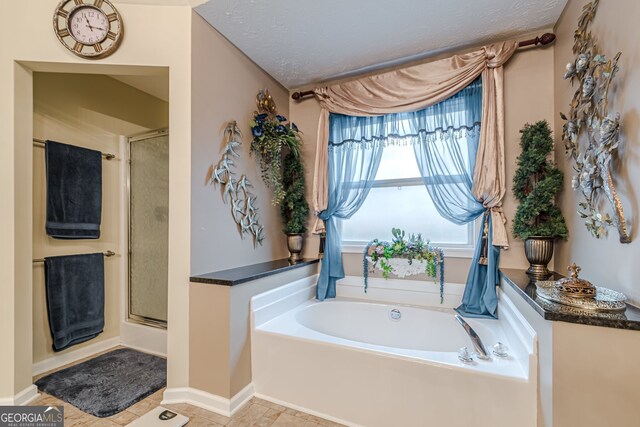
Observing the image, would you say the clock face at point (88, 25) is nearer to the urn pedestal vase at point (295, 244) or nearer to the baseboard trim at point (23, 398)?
the urn pedestal vase at point (295, 244)

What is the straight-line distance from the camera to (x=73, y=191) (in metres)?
2.25

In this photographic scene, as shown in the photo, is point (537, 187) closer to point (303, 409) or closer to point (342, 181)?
point (342, 181)

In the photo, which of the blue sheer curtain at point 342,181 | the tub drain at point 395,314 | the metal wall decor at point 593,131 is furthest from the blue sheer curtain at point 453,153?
the tub drain at point 395,314

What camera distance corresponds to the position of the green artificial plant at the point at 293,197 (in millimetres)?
2639

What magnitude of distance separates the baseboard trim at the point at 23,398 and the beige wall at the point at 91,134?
393 mm

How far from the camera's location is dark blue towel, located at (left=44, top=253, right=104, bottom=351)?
213 cm

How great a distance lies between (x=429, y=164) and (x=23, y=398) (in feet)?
10.3

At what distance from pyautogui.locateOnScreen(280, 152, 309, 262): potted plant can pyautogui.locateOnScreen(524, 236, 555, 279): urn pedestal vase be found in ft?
5.75

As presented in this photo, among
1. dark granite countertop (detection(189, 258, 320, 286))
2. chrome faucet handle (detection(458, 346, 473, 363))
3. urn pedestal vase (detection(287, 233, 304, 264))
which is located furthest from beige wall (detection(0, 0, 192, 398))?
chrome faucet handle (detection(458, 346, 473, 363))

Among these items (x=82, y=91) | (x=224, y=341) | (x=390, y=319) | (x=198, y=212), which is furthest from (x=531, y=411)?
(x=82, y=91)

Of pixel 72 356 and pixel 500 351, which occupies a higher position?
pixel 500 351

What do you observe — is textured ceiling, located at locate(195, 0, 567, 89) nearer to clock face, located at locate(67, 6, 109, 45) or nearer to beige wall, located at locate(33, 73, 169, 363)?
clock face, located at locate(67, 6, 109, 45)

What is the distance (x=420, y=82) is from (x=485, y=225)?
1.26 m

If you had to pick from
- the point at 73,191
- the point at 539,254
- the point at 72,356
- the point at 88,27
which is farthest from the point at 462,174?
the point at 72,356
